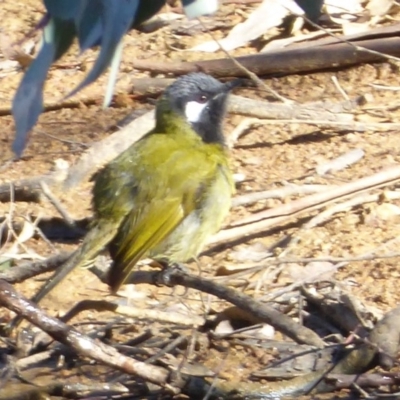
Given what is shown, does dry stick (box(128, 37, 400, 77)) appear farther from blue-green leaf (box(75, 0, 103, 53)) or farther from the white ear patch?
blue-green leaf (box(75, 0, 103, 53))

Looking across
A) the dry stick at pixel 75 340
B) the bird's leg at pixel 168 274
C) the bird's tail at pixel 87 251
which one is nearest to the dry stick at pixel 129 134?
the bird's tail at pixel 87 251

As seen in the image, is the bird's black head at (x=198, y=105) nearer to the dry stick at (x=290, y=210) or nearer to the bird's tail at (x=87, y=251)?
the dry stick at (x=290, y=210)

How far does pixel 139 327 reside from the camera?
5.25 m

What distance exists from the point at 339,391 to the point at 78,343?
1162 mm

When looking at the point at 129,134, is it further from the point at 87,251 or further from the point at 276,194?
the point at 87,251

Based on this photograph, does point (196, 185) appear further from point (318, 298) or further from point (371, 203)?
point (371, 203)

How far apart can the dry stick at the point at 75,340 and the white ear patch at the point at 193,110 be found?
1.77 meters

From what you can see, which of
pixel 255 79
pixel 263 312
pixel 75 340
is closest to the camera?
pixel 75 340

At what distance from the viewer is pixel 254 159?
21.9 ft


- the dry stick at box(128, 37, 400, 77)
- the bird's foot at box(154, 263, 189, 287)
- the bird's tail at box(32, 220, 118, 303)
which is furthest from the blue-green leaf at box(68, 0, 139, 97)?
the dry stick at box(128, 37, 400, 77)

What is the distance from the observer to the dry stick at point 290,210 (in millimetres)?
5883

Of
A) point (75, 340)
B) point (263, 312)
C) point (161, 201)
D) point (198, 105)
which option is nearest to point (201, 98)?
point (198, 105)

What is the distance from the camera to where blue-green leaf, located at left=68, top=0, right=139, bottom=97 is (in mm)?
1794

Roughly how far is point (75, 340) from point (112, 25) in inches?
95.2
